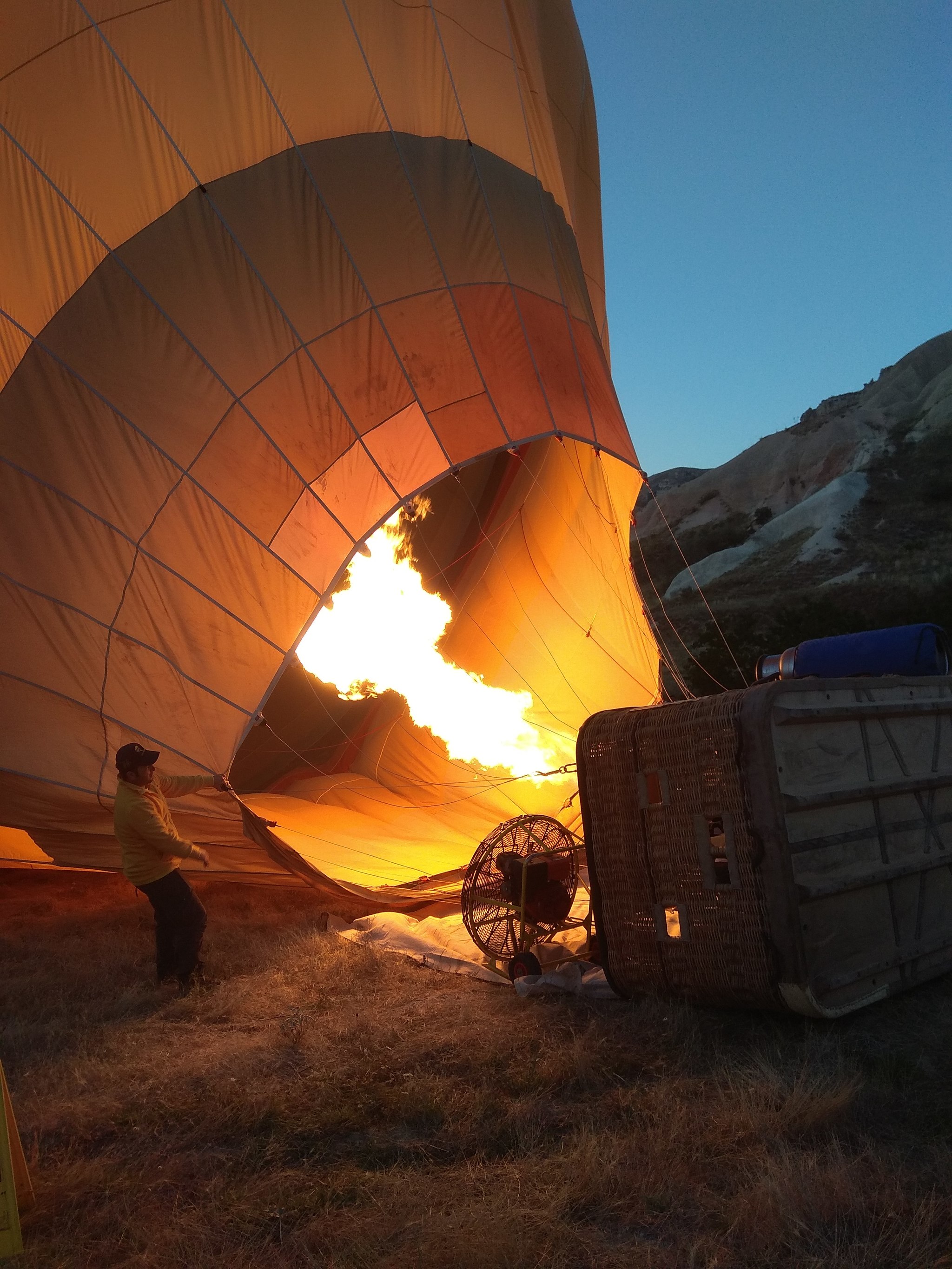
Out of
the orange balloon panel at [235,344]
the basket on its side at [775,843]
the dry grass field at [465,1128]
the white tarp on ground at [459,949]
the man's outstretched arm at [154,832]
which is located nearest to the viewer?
the dry grass field at [465,1128]

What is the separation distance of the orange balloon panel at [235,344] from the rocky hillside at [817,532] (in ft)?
6.84

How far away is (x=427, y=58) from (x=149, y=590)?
3.85 metres

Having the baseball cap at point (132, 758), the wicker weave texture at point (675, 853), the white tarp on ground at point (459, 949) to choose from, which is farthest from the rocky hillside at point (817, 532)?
the baseball cap at point (132, 758)

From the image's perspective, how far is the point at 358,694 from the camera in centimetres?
845

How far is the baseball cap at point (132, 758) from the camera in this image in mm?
→ 4629

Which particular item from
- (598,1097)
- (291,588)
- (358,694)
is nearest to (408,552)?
(358,694)

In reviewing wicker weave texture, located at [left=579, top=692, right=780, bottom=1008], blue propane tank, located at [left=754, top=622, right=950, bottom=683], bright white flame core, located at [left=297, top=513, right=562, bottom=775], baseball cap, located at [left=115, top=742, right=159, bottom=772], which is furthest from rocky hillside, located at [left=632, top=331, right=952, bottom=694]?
baseball cap, located at [left=115, top=742, right=159, bottom=772]

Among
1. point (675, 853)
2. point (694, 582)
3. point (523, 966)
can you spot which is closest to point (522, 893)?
point (523, 966)

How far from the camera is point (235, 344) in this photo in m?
5.55

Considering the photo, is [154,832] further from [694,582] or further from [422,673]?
[694,582]

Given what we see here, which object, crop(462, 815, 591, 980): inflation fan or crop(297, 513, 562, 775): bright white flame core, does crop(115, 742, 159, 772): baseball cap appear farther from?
crop(297, 513, 562, 775): bright white flame core

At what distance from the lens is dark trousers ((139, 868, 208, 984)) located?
466cm

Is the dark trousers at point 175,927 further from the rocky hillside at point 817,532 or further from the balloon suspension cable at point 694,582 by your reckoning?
the rocky hillside at point 817,532

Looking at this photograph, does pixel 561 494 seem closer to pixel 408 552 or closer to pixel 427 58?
pixel 408 552
